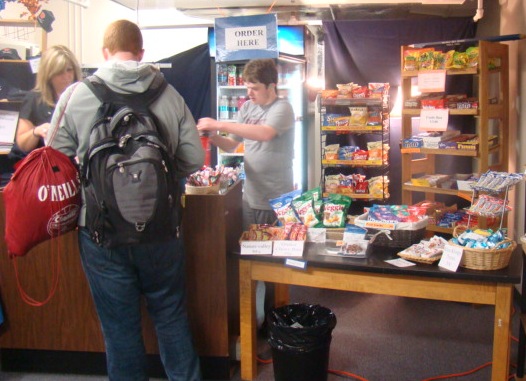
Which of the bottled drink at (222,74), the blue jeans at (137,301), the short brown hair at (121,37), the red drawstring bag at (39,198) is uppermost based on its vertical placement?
the bottled drink at (222,74)

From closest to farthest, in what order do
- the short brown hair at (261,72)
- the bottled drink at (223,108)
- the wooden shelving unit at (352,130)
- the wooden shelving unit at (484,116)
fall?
the short brown hair at (261,72) < the wooden shelving unit at (484,116) < the wooden shelving unit at (352,130) < the bottled drink at (223,108)

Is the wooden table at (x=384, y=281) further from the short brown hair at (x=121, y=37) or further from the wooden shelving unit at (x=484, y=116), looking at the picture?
the wooden shelving unit at (x=484, y=116)

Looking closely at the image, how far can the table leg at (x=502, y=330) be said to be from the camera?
2.24 m

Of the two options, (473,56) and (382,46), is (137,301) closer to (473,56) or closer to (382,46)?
(473,56)

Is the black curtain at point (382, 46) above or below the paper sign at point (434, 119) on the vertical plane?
above

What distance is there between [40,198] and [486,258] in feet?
5.94

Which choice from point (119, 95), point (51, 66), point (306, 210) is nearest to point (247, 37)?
point (51, 66)

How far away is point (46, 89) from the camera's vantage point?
321 centimetres

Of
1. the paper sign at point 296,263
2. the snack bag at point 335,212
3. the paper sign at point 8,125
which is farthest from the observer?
the paper sign at point 8,125

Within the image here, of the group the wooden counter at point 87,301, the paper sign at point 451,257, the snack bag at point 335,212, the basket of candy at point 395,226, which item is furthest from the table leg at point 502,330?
the wooden counter at point 87,301

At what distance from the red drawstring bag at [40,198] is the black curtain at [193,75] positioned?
4125mm

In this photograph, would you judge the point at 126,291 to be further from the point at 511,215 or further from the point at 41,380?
the point at 511,215

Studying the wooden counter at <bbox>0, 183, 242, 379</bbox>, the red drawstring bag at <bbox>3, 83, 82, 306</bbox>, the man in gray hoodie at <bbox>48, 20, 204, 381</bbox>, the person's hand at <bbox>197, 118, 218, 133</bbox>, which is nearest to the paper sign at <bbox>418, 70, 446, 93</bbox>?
the person's hand at <bbox>197, 118, 218, 133</bbox>

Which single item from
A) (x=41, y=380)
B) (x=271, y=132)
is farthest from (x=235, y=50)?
(x=41, y=380)
